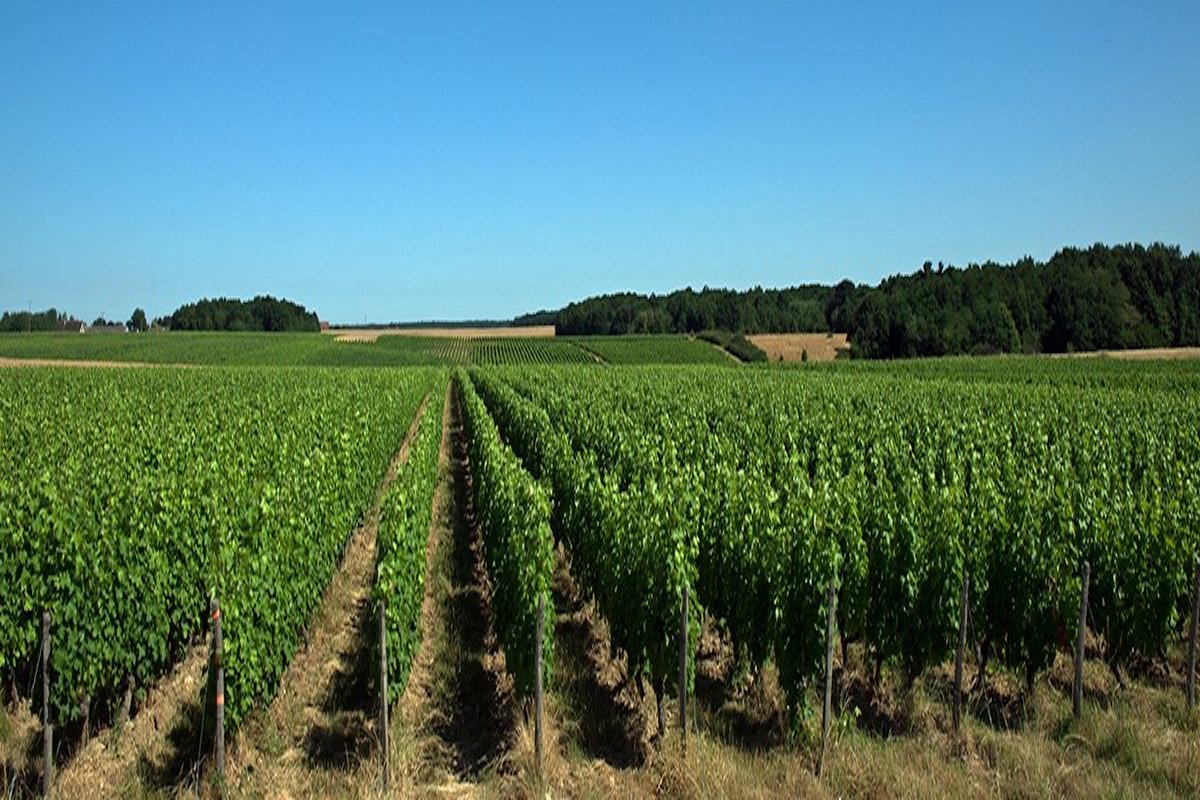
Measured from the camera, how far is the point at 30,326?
14538cm

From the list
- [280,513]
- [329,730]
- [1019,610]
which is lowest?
[329,730]

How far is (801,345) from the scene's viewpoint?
367 feet

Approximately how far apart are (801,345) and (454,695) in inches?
4267

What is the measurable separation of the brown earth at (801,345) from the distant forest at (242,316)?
3420 inches

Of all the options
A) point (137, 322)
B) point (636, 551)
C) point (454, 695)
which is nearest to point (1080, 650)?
point (636, 551)

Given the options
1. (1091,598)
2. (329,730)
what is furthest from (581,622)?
(1091,598)

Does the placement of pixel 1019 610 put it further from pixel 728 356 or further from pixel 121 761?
pixel 728 356

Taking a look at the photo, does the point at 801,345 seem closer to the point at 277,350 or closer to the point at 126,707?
the point at 277,350

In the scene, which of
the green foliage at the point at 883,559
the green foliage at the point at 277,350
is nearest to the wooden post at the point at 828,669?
the green foliage at the point at 883,559

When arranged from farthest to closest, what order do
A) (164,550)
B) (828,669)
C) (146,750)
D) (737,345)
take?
1. (737,345)
2. (164,550)
3. (146,750)
4. (828,669)

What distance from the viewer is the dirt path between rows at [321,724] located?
21.4 ft

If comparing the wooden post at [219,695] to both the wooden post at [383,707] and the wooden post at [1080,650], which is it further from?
the wooden post at [1080,650]

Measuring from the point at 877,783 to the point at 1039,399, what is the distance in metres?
25.0

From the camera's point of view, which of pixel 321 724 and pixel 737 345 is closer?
pixel 321 724
